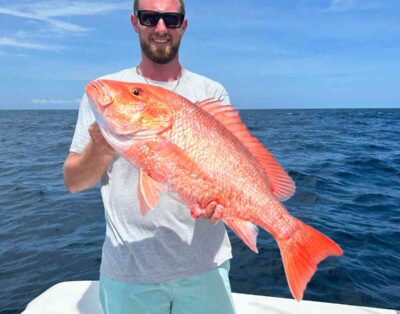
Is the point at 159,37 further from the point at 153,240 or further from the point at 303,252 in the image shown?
the point at 303,252

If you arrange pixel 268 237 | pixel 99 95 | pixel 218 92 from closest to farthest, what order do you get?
pixel 99 95 < pixel 218 92 < pixel 268 237

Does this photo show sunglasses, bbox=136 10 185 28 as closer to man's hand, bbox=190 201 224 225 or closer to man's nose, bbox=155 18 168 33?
man's nose, bbox=155 18 168 33

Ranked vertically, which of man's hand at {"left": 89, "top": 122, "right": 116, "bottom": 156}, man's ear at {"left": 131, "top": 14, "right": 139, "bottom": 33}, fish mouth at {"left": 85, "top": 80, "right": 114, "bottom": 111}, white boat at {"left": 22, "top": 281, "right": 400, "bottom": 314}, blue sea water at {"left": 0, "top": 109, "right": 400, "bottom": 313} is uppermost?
man's ear at {"left": 131, "top": 14, "right": 139, "bottom": 33}

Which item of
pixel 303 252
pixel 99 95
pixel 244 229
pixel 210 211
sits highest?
pixel 99 95

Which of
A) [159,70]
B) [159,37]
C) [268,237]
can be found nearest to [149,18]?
[159,37]

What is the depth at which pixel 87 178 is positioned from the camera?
289 cm

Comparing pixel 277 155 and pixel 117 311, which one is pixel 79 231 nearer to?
pixel 117 311

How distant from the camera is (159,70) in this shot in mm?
3238

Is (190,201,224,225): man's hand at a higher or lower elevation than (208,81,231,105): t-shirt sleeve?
lower

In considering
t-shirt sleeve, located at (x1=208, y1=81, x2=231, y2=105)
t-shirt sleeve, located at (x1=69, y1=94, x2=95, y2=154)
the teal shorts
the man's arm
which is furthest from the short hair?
the teal shorts

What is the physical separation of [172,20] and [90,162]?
4.46 ft

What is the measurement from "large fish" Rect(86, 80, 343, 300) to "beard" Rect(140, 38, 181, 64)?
2.08ft

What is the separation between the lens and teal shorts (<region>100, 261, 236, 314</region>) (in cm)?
300

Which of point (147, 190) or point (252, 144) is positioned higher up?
point (252, 144)
